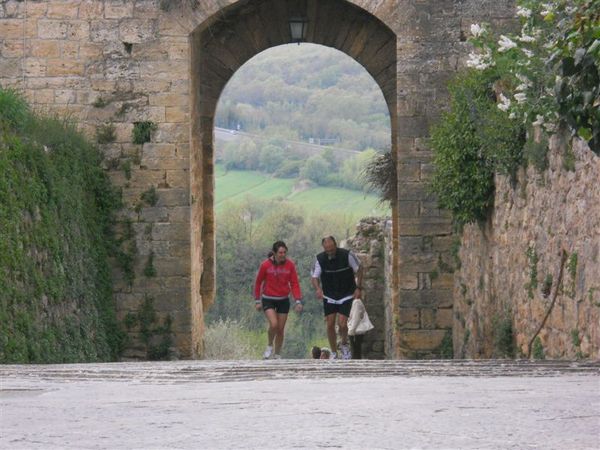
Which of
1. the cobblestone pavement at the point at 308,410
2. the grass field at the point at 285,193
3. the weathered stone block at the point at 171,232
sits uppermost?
the grass field at the point at 285,193

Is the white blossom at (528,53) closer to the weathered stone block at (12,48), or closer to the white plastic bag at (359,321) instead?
the white plastic bag at (359,321)

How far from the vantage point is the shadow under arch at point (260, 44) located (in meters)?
15.2

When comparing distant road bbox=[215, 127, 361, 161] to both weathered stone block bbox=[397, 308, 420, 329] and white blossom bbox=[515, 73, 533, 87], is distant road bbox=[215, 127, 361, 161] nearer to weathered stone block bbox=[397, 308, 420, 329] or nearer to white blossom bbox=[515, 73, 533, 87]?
weathered stone block bbox=[397, 308, 420, 329]

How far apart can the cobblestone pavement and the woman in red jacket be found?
282 inches

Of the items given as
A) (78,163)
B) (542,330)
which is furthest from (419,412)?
(78,163)

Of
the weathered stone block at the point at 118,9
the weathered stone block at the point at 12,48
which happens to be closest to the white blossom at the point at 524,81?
the weathered stone block at the point at 118,9

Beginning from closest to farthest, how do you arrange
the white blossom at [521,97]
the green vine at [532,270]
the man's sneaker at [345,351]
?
the white blossom at [521,97], the green vine at [532,270], the man's sneaker at [345,351]

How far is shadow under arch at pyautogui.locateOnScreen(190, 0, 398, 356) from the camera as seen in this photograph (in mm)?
15188

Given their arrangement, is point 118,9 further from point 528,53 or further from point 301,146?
point 301,146

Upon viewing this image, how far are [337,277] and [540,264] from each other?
15.8ft

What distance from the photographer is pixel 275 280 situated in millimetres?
13883

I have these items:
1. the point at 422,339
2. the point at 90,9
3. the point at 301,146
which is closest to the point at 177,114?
the point at 90,9

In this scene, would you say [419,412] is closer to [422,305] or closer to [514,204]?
[514,204]

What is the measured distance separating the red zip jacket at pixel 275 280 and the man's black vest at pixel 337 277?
1.24 ft
